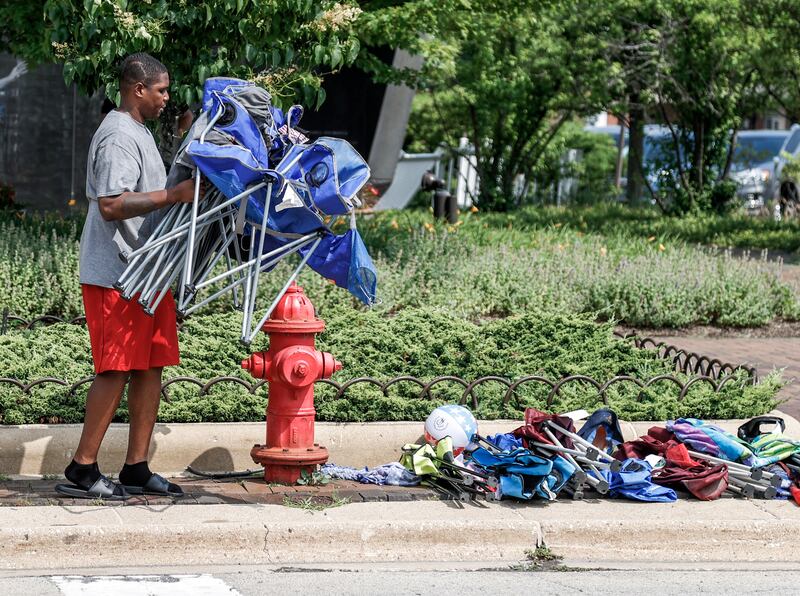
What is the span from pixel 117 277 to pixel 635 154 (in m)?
22.2

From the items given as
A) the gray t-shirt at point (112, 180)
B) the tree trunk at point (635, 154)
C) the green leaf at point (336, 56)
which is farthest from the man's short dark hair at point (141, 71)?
the tree trunk at point (635, 154)

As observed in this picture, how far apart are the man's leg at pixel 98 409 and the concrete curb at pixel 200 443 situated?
0.56 meters

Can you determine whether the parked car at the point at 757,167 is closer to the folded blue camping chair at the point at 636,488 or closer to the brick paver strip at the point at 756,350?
the brick paver strip at the point at 756,350

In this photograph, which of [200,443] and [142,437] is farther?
[200,443]

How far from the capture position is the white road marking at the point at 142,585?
4.59 meters

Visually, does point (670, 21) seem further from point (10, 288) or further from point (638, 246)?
point (10, 288)

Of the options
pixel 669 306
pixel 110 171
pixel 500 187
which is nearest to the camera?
pixel 110 171

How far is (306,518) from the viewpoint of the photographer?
530 centimetres

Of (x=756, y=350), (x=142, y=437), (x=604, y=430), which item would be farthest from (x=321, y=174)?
(x=756, y=350)

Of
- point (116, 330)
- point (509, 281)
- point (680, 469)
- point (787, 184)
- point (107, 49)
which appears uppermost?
point (107, 49)

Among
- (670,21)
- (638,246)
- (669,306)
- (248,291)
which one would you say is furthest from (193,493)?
(670,21)

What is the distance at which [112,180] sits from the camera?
17.3 feet

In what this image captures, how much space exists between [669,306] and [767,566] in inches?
228

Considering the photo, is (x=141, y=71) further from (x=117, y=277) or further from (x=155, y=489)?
(x=155, y=489)
